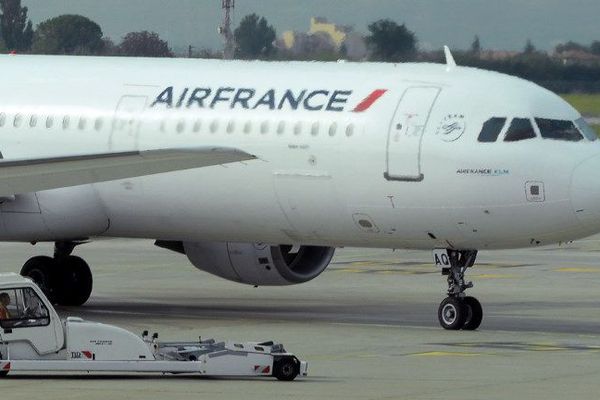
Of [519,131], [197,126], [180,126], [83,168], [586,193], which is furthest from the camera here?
[180,126]

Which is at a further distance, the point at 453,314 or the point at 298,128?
the point at 298,128

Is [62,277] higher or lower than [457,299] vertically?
lower

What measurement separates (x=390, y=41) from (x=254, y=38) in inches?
245

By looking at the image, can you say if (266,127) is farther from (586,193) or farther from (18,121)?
(586,193)

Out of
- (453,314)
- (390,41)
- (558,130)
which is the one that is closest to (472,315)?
(453,314)

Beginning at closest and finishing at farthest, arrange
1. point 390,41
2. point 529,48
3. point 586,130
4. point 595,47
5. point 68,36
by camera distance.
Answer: point 586,130 → point 390,41 → point 68,36 → point 529,48 → point 595,47

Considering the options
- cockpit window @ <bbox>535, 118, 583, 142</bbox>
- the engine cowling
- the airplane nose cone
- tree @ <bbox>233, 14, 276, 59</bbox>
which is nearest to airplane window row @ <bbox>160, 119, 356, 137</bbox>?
the engine cowling

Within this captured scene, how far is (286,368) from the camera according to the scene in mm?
23766

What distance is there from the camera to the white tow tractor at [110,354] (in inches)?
932

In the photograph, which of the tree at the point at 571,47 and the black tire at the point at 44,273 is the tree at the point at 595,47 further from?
the black tire at the point at 44,273

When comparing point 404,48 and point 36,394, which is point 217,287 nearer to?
point 404,48

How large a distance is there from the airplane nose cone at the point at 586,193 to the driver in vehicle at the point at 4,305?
881 centimetres

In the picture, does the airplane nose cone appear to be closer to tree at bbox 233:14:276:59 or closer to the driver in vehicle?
the driver in vehicle

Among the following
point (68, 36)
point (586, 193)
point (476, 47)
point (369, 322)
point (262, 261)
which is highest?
point (476, 47)
